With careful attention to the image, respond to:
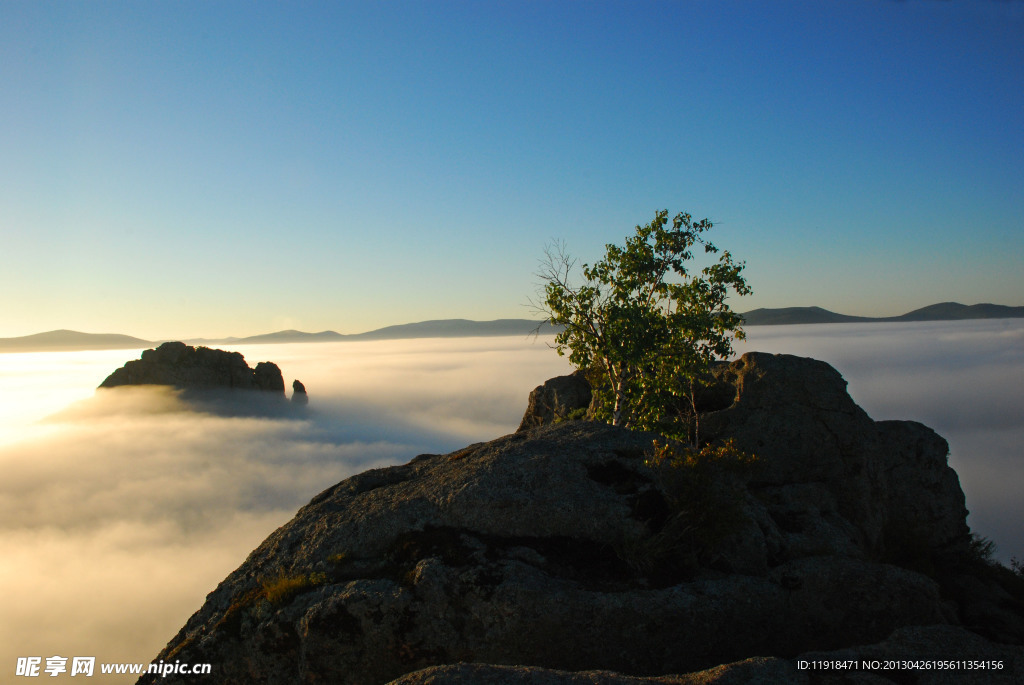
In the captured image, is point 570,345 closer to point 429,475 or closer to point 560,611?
point 429,475

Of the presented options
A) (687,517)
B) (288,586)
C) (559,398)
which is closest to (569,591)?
(687,517)

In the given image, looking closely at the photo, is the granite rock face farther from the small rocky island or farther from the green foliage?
the green foliage

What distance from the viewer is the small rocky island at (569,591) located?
31.8 ft

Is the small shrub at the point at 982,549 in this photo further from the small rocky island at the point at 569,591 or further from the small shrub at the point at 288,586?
the small shrub at the point at 288,586

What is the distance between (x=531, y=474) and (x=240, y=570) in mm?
7663

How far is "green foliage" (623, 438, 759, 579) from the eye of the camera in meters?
12.3

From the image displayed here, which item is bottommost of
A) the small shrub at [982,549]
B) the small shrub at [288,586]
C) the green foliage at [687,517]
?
the small shrub at [982,549]

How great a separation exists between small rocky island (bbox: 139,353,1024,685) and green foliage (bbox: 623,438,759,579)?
0.05 meters

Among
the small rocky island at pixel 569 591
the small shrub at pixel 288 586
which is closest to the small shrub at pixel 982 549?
the small rocky island at pixel 569 591

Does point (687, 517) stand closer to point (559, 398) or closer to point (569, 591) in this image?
point (569, 591)

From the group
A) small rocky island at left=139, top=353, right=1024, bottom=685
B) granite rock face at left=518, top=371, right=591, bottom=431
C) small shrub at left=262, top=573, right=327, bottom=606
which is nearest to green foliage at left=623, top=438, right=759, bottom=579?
small rocky island at left=139, top=353, right=1024, bottom=685

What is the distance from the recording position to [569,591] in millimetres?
11258

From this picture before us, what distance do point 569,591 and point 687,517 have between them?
10.5ft

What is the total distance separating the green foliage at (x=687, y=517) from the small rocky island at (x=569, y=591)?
5cm
